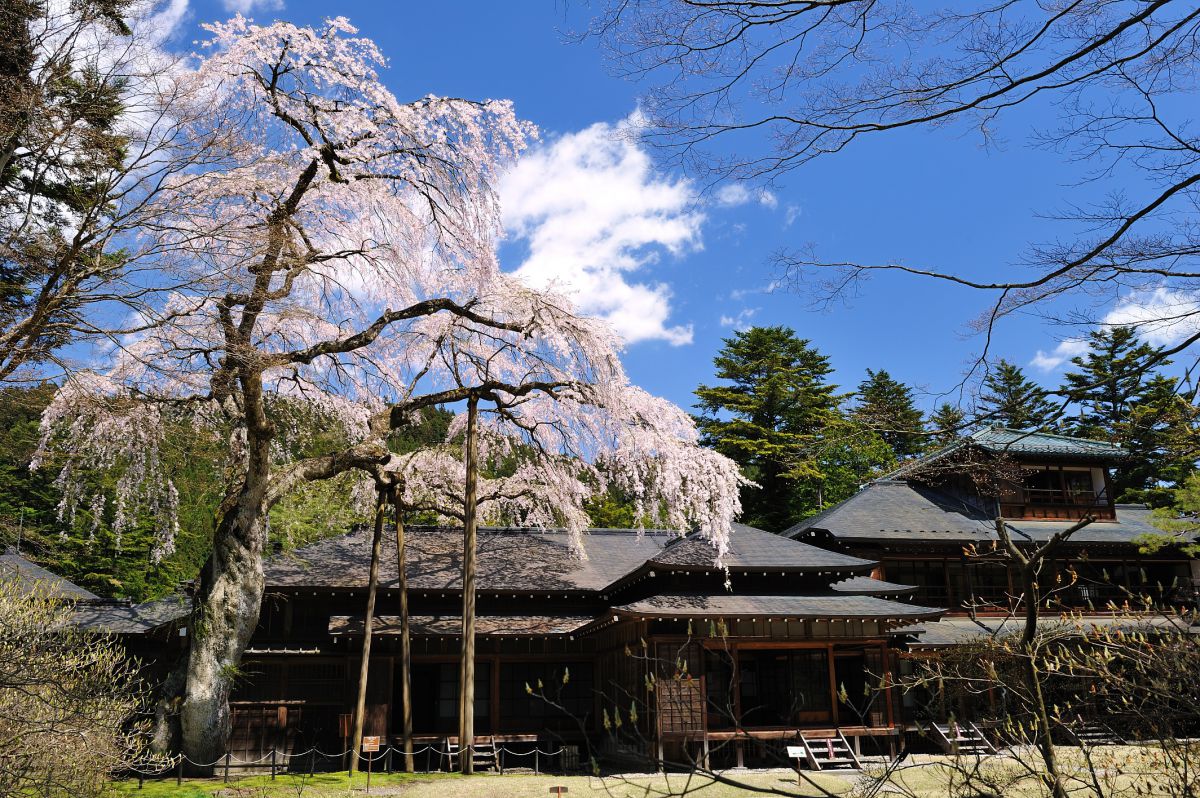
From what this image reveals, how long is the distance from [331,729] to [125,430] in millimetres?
7417

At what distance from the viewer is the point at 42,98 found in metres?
7.99

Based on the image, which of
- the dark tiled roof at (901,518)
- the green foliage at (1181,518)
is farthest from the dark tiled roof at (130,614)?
the green foliage at (1181,518)

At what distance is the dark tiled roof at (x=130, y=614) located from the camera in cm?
1705

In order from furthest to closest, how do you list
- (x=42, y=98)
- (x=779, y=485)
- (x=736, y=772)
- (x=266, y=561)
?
→ 1. (x=779, y=485)
2. (x=266, y=561)
3. (x=736, y=772)
4. (x=42, y=98)

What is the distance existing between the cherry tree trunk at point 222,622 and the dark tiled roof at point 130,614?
3579mm

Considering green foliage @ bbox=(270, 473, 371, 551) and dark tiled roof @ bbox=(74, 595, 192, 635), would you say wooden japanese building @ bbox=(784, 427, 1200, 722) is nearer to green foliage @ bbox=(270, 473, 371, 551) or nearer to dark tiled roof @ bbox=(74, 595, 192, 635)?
green foliage @ bbox=(270, 473, 371, 551)

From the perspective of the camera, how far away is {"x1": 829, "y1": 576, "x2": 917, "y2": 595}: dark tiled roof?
1866 centimetres

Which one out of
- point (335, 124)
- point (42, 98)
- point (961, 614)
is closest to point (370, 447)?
point (335, 124)

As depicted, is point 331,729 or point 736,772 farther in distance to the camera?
point 331,729

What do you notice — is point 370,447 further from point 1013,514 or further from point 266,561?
point 1013,514

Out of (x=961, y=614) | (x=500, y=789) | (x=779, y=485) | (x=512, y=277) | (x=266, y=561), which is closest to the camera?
(x=500, y=789)

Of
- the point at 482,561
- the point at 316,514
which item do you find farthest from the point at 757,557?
the point at 316,514

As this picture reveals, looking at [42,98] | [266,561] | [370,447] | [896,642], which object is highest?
[42,98]

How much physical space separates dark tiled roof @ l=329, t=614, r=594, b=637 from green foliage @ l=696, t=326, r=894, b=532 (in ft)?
49.7
